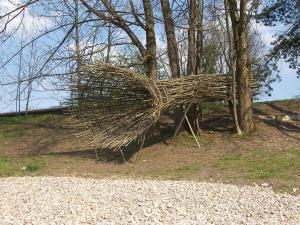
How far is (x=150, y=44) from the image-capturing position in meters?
13.2

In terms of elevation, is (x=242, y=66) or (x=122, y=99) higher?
(x=242, y=66)

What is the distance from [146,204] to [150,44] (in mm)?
6900

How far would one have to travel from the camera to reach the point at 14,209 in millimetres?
6980

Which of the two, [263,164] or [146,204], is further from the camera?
[263,164]

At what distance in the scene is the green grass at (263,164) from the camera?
901 cm

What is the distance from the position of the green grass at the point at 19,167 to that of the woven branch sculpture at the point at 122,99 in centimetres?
119

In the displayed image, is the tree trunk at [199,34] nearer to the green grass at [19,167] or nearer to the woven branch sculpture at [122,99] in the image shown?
the woven branch sculpture at [122,99]

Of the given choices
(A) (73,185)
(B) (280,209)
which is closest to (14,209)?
(A) (73,185)

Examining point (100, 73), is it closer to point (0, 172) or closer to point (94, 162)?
point (94, 162)

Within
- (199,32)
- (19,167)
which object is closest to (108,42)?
(199,32)

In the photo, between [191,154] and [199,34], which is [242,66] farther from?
[191,154]

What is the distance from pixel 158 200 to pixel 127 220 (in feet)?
2.73

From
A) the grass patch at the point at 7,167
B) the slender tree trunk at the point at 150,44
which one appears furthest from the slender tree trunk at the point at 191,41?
the grass patch at the point at 7,167

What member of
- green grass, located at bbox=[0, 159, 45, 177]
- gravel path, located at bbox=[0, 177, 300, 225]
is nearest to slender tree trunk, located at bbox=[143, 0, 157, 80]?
green grass, located at bbox=[0, 159, 45, 177]
